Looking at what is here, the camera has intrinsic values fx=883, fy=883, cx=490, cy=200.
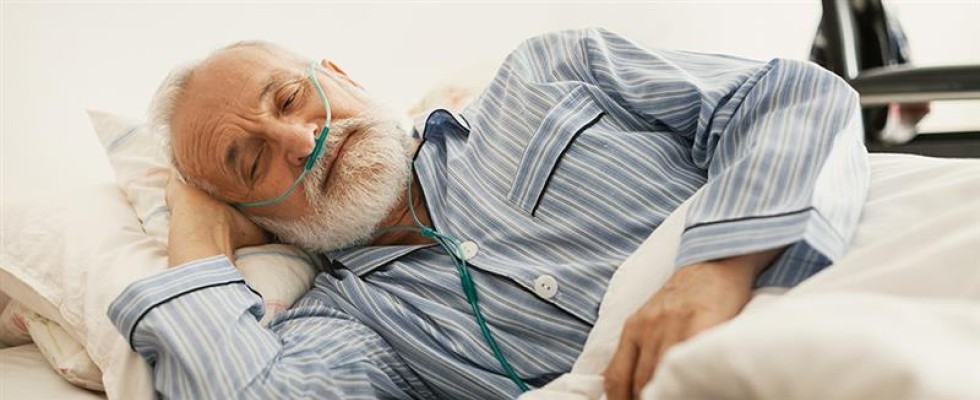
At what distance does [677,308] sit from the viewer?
33.9 inches

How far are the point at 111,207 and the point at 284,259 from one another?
0.29 m

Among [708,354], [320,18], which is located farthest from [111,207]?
[708,354]

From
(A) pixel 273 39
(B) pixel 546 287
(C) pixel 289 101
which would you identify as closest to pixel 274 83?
(C) pixel 289 101

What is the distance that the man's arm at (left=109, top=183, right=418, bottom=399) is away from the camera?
1.13 meters

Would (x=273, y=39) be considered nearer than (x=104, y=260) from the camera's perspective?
No

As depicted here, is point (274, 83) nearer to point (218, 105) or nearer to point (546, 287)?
point (218, 105)

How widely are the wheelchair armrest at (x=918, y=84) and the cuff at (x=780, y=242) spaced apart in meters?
0.45

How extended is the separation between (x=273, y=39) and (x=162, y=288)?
1121 mm

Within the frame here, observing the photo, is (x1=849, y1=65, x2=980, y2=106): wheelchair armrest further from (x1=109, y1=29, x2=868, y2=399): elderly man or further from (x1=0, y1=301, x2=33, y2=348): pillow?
(x1=0, y1=301, x2=33, y2=348): pillow

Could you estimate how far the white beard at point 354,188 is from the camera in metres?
1.43

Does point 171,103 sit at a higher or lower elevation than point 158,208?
higher

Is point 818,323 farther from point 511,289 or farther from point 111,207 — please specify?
point 111,207

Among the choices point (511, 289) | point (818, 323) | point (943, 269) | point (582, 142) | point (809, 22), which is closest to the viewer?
point (818, 323)

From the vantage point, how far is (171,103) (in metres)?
1.50
